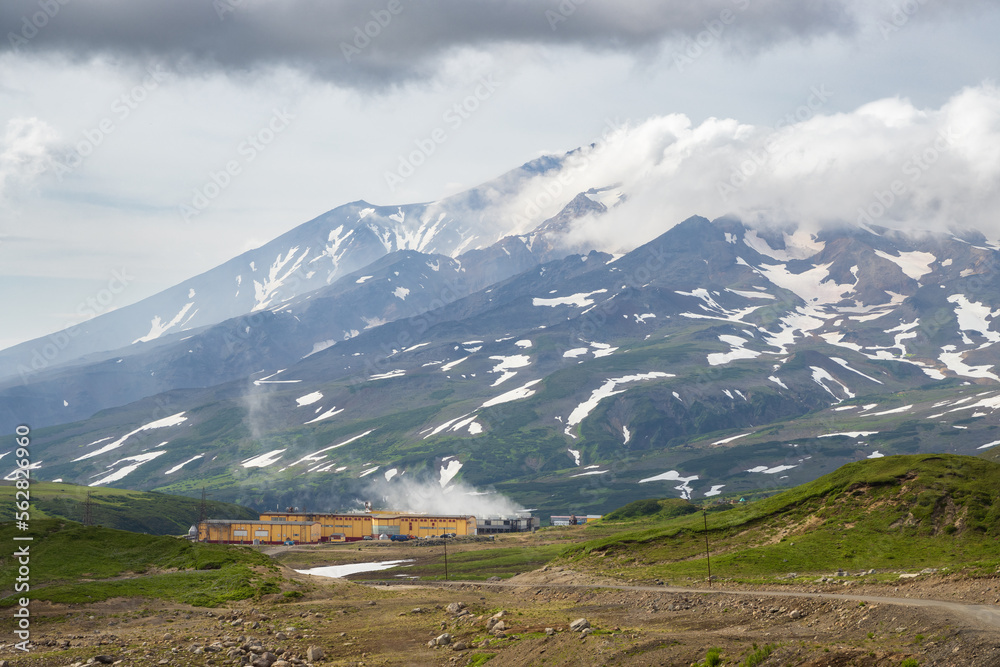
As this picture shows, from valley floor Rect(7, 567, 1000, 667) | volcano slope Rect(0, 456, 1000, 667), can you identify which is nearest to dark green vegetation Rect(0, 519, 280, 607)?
volcano slope Rect(0, 456, 1000, 667)

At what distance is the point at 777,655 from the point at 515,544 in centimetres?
15051

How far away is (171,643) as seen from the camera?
189ft

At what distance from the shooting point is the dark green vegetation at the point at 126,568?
76.0m

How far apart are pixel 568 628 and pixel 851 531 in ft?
153

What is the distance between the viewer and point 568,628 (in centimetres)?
5650

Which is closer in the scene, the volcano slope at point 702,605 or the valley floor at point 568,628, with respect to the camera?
the valley floor at point 568,628

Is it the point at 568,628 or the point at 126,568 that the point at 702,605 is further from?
the point at 126,568

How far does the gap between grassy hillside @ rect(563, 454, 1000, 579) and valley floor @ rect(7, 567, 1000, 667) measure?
11826 millimetres

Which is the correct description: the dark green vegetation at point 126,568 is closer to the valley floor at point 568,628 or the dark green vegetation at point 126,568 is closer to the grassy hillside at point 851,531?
the valley floor at point 568,628

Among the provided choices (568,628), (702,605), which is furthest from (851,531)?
(568,628)

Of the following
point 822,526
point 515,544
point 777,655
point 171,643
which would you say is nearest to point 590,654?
point 777,655

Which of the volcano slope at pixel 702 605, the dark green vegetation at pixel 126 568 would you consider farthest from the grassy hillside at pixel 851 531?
the dark green vegetation at pixel 126 568

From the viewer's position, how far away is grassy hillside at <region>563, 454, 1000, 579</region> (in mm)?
82188

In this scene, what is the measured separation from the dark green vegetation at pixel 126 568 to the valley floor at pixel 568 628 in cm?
327
